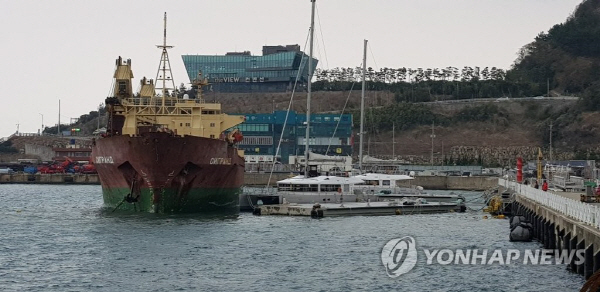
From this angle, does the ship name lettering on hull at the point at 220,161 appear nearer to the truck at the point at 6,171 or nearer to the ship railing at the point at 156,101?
the ship railing at the point at 156,101

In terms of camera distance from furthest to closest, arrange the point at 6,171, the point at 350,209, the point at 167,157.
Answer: the point at 6,171
the point at 350,209
the point at 167,157

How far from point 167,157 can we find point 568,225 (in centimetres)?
3273

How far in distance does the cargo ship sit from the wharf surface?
4.72m

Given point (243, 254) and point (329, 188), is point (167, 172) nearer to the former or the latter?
point (329, 188)

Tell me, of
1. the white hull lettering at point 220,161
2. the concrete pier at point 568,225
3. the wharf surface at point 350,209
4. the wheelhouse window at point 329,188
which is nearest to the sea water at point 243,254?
the wharf surface at point 350,209

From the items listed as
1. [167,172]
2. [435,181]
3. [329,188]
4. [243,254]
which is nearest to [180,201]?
[167,172]

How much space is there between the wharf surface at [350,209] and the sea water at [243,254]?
109cm

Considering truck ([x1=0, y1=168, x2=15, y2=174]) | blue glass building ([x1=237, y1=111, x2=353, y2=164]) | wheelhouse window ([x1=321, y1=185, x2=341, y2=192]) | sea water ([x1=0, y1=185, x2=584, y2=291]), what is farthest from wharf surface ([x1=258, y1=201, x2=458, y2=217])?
truck ([x1=0, y1=168, x2=15, y2=174])

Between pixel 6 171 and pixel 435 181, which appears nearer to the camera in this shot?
pixel 435 181

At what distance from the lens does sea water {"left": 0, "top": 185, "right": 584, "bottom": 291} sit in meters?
39.5

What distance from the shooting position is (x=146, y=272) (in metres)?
42.1

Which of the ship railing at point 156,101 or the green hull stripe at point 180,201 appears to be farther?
the ship railing at point 156,101

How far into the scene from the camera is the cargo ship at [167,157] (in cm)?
6638

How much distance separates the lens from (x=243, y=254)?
48469 mm
